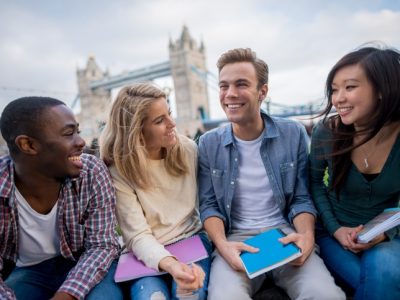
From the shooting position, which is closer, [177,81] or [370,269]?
[370,269]

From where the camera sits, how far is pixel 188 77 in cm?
3925

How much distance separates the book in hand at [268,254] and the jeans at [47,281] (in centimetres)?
63

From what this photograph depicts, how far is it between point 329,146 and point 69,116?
4.53ft

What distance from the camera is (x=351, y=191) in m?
1.67

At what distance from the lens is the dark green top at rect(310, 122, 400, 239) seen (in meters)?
1.56

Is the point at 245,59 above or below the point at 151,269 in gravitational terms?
above

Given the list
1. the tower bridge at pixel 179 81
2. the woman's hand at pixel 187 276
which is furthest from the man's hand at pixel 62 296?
the tower bridge at pixel 179 81

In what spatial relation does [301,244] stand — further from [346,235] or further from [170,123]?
[170,123]

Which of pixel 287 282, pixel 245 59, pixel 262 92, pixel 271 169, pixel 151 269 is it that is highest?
pixel 245 59

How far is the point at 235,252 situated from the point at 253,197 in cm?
42

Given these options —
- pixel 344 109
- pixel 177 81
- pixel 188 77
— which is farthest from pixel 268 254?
pixel 177 81

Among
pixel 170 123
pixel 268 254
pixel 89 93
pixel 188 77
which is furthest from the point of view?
pixel 89 93

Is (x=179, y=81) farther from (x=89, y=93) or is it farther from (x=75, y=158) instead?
(x=75, y=158)

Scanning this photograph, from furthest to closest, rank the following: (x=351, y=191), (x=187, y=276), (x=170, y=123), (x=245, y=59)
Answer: (x=245, y=59)
(x=170, y=123)
(x=351, y=191)
(x=187, y=276)
